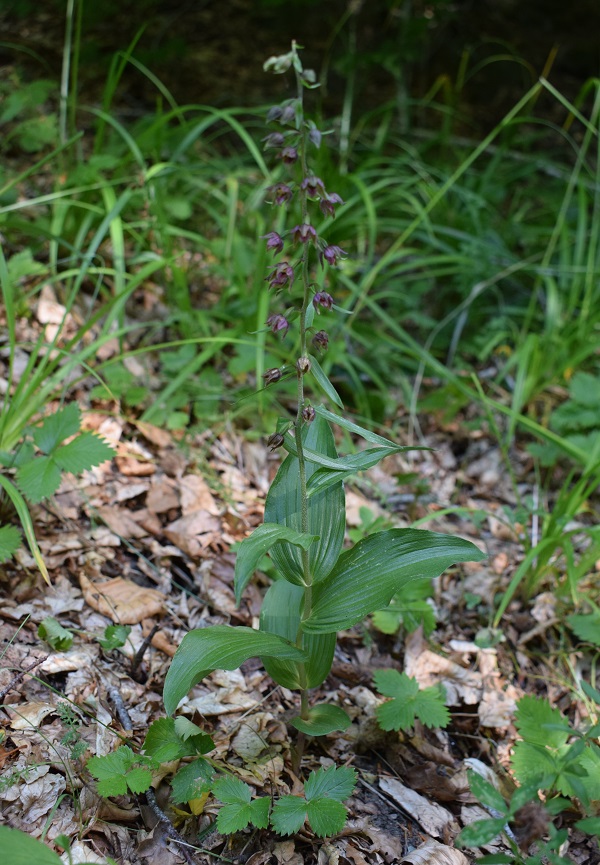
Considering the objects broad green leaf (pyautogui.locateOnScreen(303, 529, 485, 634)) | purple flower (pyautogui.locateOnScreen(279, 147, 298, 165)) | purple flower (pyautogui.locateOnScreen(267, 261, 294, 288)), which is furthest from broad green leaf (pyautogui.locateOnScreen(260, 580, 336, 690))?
purple flower (pyautogui.locateOnScreen(279, 147, 298, 165))

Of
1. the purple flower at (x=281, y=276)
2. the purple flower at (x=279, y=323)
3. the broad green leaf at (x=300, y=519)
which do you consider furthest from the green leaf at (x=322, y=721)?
the purple flower at (x=281, y=276)

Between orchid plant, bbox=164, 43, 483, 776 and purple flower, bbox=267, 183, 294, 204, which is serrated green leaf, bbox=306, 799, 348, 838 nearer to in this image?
orchid plant, bbox=164, 43, 483, 776

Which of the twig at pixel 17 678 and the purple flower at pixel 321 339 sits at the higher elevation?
the purple flower at pixel 321 339

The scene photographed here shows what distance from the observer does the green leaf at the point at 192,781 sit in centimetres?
155

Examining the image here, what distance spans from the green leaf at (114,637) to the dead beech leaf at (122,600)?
0.12 meters

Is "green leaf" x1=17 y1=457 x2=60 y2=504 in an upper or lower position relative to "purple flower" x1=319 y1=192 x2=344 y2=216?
lower

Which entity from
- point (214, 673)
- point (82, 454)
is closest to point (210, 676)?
point (214, 673)

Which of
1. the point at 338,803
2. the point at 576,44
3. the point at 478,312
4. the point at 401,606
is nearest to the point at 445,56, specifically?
the point at 576,44

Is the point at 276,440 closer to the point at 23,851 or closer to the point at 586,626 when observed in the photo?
the point at 23,851

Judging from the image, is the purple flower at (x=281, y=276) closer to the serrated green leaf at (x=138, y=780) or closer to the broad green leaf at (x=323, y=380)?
the broad green leaf at (x=323, y=380)

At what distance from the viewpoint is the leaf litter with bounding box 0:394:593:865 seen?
1.59 metres

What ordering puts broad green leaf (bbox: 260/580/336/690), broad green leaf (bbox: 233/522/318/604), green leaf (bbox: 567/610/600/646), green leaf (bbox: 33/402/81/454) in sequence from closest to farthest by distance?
broad green leaf (bbox: 233/522/318/604)
broad green leaf (bbox: 260/580/336/690)
green leaf (bbox: 33/402/81/454)
green leaf (bbox: 567/610/600/646)

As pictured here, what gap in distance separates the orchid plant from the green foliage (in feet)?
0.78

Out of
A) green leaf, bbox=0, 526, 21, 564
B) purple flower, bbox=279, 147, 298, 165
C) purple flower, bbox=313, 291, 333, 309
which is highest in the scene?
purple flower, bbox=279, 147, 298, 165
